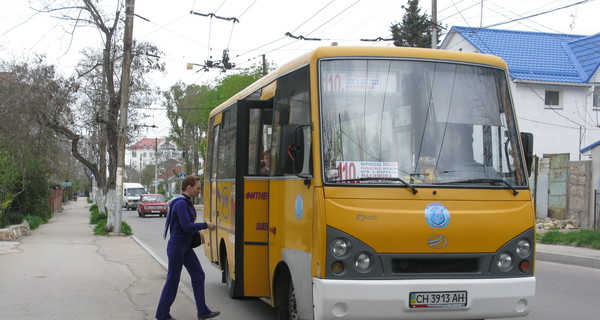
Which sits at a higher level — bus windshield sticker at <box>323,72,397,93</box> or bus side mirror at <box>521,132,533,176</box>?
bus windshield sticker at <box>323,72,397,93</box>

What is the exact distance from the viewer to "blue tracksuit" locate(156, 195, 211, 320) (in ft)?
25.2

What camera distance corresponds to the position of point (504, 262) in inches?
235

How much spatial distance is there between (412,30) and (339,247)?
38.5m

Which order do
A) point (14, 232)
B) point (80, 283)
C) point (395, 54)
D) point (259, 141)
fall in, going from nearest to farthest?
1. point (395, 54)
2. point (259, 141)
3. point (80, 283)
4. point (14, 232)

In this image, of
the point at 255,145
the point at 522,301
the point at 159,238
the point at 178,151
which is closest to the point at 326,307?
the point at 522,301

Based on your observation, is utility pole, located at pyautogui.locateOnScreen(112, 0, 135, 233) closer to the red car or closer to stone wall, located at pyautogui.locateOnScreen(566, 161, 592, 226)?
stone wall, located at pyautogui.locateOnScreen(566, 161, 592, 226)

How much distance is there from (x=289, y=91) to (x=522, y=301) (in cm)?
304

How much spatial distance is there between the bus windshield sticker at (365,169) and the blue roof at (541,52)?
28354mm

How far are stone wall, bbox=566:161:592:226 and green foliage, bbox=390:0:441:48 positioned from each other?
18568 mm

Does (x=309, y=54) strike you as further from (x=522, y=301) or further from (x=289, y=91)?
(x=522, y=301)

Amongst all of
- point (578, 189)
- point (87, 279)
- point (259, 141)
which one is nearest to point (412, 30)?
point (578, 189)

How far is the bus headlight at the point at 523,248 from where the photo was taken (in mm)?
6029

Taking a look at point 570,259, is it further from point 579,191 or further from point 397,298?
point 397,298

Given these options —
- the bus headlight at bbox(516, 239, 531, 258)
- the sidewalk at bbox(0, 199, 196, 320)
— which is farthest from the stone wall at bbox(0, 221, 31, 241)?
the bus headlight at bbox(516, 239, 531, 258)
